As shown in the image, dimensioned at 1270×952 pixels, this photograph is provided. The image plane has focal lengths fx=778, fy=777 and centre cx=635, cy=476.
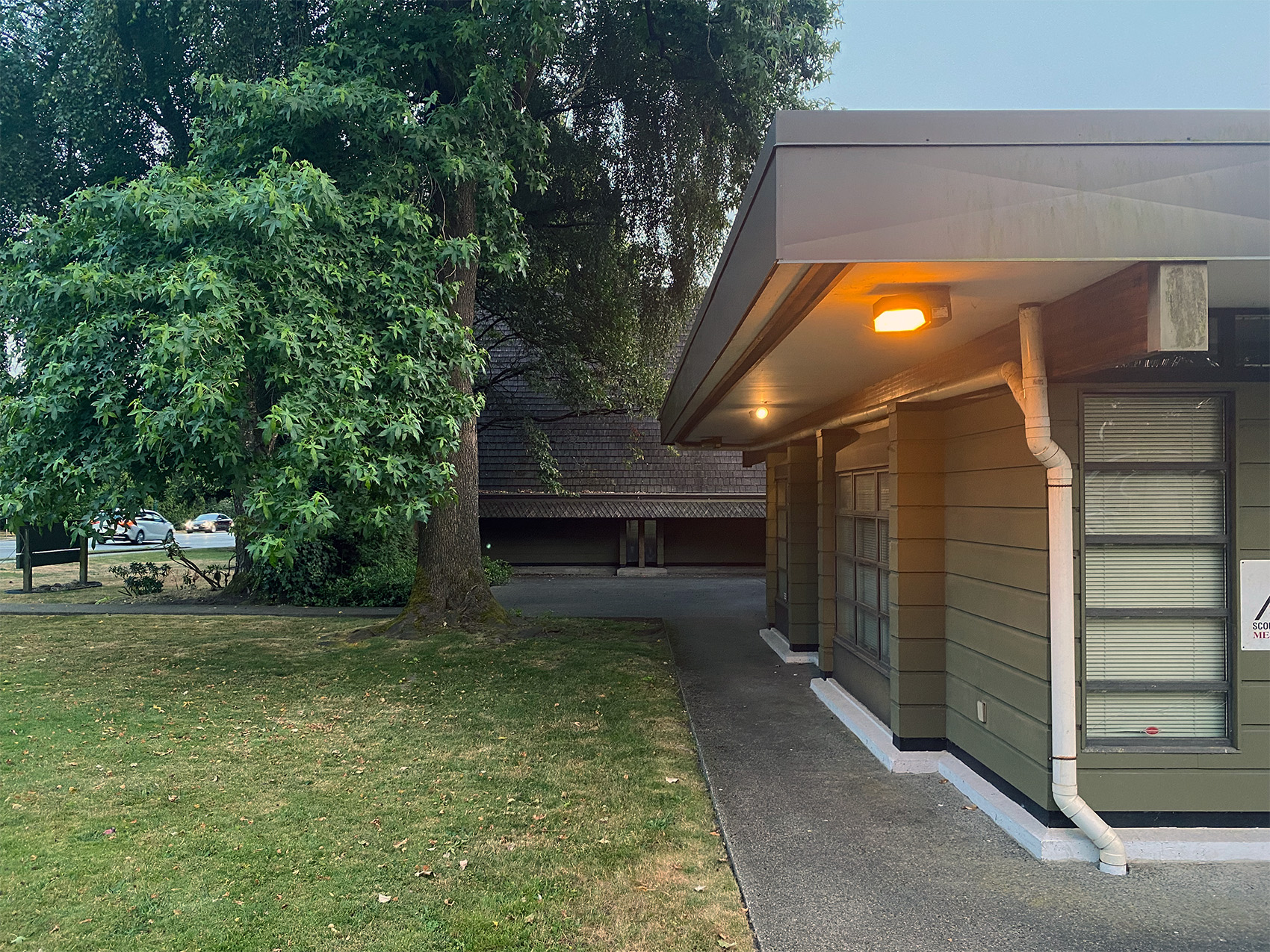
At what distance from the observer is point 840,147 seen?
7.75 ft

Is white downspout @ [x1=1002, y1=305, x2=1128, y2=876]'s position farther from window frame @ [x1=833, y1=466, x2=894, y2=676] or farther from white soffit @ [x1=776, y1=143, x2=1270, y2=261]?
window frame @ [x1=833, y1=466, x2=894, y2=676]

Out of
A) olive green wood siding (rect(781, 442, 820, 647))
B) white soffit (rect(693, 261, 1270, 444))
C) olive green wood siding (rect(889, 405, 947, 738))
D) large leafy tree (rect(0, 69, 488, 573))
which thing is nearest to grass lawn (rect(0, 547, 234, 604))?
large leafy tree (rect(0, 69, 488, 573))

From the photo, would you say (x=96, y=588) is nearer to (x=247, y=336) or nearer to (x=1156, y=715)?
(x=247, y=336)

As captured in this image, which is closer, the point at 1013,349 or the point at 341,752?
the point at 1013,349

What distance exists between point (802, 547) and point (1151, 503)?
16.2ft

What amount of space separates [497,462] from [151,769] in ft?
48.5

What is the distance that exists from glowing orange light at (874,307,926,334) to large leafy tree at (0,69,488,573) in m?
4.66

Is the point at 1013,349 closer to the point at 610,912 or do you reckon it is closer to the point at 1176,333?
the point at 1176,333

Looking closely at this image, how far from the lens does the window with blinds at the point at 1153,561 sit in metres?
3.64

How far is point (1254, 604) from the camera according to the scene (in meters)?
3.59

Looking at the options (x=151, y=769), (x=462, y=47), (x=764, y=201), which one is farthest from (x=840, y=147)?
(x=462, y=47)

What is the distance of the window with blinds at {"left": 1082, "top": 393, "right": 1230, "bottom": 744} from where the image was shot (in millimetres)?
3645

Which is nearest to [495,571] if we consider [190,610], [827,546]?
[190,610]

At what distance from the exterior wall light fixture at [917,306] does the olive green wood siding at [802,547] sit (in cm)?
559
